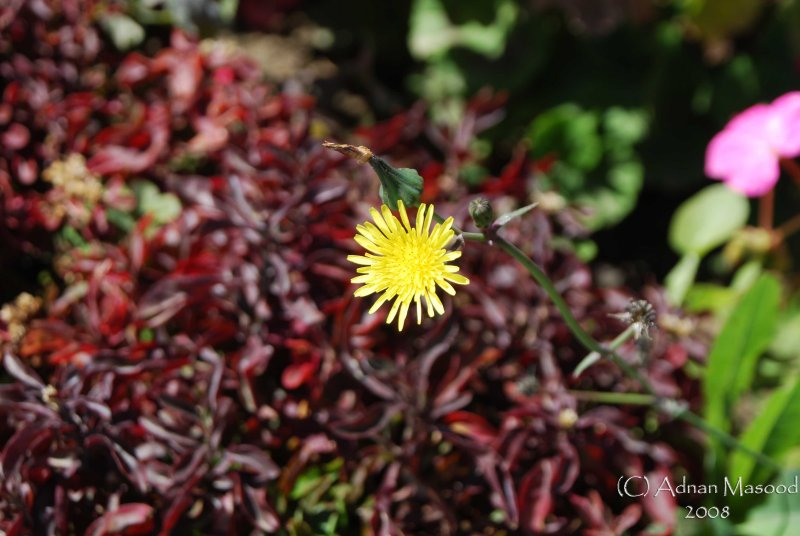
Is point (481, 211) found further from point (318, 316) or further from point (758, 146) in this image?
point (758, 146)

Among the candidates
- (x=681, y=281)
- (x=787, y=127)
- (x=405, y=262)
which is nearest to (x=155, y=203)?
(x=405, y=262)

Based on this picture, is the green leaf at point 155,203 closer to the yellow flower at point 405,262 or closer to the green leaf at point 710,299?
the yellow flower at point 405,262

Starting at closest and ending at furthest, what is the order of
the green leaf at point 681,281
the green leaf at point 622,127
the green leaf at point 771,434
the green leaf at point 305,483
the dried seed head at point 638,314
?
the dried seed head at point 638,314 → the green leaf at point 305,483 → the green leaf at point 771,434 → the green leaf at point 681,281 → the green leaf at point 622,127

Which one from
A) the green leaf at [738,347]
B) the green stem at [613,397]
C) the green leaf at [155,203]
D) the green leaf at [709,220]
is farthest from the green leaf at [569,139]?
the green leaf at [155,203]

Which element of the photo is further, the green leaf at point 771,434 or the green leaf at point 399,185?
the green leaf at point 771,434

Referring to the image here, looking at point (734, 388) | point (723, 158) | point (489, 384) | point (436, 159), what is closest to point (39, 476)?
point (489, 384)

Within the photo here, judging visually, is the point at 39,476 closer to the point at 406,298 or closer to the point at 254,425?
the point at 254,425
